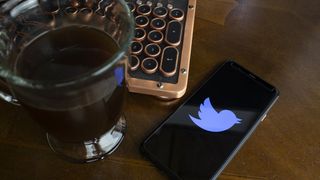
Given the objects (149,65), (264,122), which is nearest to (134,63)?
(149,65)

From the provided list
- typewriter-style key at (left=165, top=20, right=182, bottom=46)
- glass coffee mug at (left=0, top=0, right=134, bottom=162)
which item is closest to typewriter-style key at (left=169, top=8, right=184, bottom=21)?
typewriter-style key at (left=165, top=20, right=182, bottom=46)

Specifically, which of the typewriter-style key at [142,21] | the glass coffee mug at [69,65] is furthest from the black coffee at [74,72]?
the typewriter-style key at [142,21]

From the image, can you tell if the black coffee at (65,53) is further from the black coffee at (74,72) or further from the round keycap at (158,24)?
the round keycap at (158,24)

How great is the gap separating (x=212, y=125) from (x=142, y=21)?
0.49 feet

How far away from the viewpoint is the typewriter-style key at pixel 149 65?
1.37 ft

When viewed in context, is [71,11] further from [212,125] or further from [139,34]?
[212,125]

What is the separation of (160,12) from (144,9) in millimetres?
20

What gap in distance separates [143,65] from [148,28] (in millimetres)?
57

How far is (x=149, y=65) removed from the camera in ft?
1.39

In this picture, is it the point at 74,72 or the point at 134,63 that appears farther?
the point at 134,63

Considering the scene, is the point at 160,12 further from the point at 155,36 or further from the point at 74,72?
the point at 74,72

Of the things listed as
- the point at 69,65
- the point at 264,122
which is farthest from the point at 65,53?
the point at 264,122

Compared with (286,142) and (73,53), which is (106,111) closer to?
(73,53)

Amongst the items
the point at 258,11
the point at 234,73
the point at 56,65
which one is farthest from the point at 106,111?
the point at 258,11
